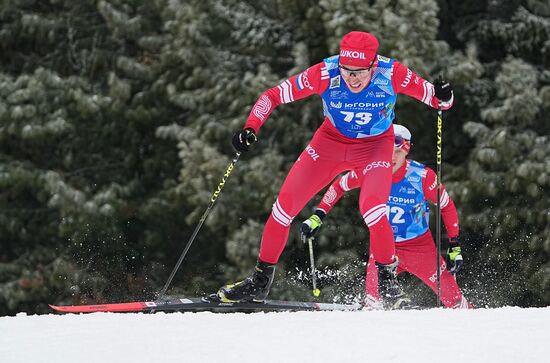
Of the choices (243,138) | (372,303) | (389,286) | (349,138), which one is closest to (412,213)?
(372,303)

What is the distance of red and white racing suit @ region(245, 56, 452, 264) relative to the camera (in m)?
5.79

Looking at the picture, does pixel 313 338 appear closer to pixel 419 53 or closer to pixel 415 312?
pixel 415 312

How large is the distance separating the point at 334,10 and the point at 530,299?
4031 millimetres

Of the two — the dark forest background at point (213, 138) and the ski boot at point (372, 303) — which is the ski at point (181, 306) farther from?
the dark forest background at point (213, 138)

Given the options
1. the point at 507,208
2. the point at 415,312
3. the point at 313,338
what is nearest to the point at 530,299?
the point at 507,208

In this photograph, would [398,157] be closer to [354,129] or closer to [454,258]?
[454,258]

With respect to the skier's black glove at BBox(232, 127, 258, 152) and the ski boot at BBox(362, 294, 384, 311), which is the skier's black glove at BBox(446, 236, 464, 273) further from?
the skier's black glove at BBox(232, 127, 258, 152)

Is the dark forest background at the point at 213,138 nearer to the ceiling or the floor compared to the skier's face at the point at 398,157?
nearer to the floor

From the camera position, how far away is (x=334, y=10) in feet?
37.8

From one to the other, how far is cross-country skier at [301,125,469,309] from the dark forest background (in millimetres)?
2683

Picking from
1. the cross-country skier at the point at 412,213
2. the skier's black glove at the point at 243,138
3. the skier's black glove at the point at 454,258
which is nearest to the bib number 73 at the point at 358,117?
the skier's black glove at the point at 243,138

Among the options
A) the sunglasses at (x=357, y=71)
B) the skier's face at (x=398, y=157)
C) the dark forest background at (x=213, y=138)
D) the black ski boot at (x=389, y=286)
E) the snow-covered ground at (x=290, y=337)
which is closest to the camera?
the snow-covered ground at (x=290, y=337)

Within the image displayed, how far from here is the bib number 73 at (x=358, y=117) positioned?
19.2ft

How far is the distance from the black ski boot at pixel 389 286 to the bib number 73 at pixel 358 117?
34.1 inches
